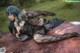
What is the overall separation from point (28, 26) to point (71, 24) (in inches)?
31.5

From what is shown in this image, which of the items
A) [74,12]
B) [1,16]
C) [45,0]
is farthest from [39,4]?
[74,12]

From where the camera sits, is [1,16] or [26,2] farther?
[26,2]

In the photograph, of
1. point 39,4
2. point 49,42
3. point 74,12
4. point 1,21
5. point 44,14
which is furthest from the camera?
point 39,4

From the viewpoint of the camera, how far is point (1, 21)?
12391 millimetres

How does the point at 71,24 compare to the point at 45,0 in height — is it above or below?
above

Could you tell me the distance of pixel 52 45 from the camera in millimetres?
5426

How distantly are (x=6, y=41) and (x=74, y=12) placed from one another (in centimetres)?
539

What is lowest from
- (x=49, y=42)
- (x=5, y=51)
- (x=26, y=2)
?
(x=26, y=2)

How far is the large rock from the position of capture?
5.20 meters

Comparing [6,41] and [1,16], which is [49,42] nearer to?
[6,41]

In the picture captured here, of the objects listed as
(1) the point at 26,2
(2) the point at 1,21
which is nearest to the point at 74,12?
(2) the point at 1,21

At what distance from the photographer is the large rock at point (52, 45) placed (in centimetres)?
520

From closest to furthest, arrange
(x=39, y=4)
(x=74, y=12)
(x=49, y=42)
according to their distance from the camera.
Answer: (x=49, y=42) → (x=74, y=12) → (x=39, y=4)

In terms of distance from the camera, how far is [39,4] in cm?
1423
